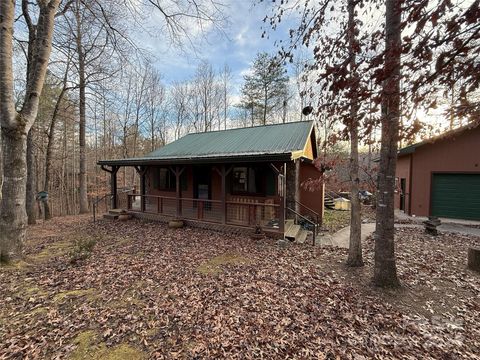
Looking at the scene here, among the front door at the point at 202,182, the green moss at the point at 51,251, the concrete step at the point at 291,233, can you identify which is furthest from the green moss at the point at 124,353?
the front door at the point at 202,182

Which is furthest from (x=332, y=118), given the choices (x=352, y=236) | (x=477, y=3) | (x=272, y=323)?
(x=352, y=236)

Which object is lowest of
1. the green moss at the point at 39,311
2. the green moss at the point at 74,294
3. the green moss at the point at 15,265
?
the green moss at the point at 74,294

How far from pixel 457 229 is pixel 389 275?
834cm

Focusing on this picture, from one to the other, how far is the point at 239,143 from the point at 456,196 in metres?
11.1

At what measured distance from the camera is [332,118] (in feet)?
9.66

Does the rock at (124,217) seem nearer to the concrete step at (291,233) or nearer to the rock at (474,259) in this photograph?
the concrete step at (291,233)

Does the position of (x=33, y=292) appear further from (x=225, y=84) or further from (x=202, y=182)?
(x=225, y=84)

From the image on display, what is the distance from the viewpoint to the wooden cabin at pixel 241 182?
8.39m

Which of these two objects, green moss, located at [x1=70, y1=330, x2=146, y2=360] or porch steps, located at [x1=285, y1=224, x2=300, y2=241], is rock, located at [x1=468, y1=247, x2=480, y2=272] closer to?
porch steps, located at [x1=285, y1=224, x2=300, y2=241]

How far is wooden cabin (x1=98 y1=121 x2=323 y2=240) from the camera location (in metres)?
8.39

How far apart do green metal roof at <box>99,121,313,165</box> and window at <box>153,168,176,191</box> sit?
3.04 feet

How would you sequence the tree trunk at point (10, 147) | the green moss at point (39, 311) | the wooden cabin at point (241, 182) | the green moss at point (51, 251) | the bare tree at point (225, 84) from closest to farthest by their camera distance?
the green moss at point (39, 311), the tree trunk at point (10, 147), the green moss at point (51, 251), the wooden cabin at point (241, 182), the bare tree at point (225, 84)

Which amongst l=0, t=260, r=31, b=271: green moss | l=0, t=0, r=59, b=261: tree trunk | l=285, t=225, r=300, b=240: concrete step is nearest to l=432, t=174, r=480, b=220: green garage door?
l=285, t=225, r=300, b=240: concrete step

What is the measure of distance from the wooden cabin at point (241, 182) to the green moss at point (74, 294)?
16.6 ft
